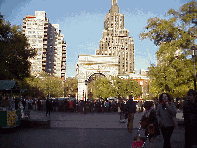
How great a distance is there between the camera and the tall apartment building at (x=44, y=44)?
90.5 metres

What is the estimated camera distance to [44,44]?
305ft

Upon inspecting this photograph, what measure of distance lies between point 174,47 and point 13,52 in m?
12.4

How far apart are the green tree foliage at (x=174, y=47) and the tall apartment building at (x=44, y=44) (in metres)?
70.0

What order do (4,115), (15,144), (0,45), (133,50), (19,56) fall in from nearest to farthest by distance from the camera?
(15,144)
(4,115)
(0,45)
(19,56)
(133,50)

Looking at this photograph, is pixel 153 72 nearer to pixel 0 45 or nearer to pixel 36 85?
pixel 0 45

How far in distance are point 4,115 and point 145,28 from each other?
34.1 ft

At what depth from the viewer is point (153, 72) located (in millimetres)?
17531

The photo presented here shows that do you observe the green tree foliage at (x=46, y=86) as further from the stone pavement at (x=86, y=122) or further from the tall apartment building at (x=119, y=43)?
the tall apartment building at (x=119, y=43)

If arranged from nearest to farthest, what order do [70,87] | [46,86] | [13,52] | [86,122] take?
[86,122]
[13,52]
[46,86]
[70,87]

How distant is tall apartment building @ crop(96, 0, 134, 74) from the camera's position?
128250 millimetres

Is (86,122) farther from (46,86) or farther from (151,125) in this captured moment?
(46,86)

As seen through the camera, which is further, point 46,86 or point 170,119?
point 46,86

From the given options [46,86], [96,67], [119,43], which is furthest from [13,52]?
[119,43]

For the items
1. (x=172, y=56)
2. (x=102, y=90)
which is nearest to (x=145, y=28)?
(x=172, y=56)
